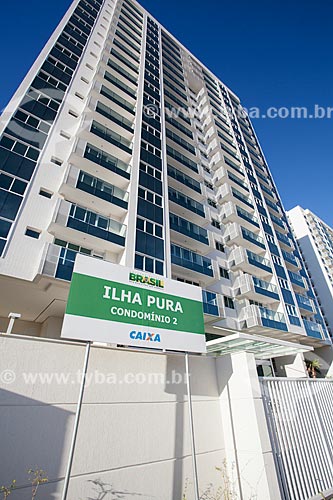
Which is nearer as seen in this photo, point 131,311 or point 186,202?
point 131,311

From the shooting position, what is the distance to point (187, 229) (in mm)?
20219

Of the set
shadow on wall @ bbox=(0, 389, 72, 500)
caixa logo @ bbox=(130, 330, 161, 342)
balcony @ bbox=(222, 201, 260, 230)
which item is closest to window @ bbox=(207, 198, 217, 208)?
balcony @ bbox=(222, 201, 260, 230)

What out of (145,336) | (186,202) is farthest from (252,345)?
(186,202)

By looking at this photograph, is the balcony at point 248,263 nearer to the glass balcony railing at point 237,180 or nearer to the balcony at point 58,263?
the glass balcony railing at point 237,180

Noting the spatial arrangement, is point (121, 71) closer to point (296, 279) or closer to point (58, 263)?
point (58, 263)

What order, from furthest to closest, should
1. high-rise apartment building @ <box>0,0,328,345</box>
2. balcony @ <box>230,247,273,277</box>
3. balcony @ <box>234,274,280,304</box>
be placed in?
1. balcony @ <box>230,247,273,277</box>
2. balcony @ <box>234,274,280,304</box>
3. high-rise apartment building @ <box>0,0,328,345</box>

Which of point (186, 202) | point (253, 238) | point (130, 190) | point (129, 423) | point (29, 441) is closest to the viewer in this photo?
point (29, 441)

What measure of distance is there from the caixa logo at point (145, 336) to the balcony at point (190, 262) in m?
11.7

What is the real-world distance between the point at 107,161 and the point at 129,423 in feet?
55.6

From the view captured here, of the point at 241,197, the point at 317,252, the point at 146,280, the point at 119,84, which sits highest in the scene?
the point at 317,252

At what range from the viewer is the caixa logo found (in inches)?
217

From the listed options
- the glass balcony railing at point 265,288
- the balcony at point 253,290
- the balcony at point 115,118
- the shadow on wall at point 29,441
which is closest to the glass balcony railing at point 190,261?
the balcony at point 253,290

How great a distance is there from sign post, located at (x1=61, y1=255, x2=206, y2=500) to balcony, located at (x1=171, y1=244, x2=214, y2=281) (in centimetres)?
1088

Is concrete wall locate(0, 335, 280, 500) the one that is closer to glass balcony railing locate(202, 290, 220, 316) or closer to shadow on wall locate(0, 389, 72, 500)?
shadow on wall locate(0, 389, 72, 500)
